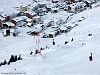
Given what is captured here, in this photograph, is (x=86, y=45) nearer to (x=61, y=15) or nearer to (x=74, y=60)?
(x=74, y=60)

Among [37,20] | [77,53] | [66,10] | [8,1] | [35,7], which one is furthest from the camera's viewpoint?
[8,1]

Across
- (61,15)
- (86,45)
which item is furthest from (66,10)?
(86,45)

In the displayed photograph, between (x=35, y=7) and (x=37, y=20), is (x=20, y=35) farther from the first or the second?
(x=35, y=7)

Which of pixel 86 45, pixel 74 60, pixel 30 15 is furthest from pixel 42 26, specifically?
pixel 74 60

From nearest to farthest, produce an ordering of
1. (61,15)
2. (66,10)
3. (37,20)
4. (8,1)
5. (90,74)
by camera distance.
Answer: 1. (90,74)
2. (37,20)
3. (61,15)
4. (66,10)
5. (8,1)

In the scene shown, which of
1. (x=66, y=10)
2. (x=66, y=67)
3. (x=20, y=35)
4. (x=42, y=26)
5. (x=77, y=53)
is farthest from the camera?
(x=66, y=10)

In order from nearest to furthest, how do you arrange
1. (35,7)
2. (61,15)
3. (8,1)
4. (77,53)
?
(77,53) → (61,15) → (35,7) → (8,1)

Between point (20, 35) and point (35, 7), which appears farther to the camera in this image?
point (35, 7)

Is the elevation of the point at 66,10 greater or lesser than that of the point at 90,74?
greater

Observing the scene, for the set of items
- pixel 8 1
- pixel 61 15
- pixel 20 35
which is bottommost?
pixel 20 35
